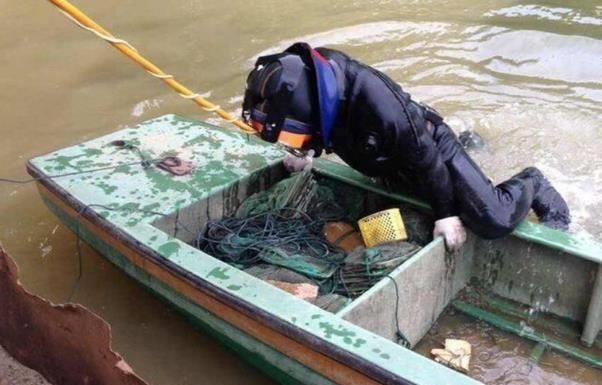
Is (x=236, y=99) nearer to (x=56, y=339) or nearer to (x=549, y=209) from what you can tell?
(x=549, y=209)

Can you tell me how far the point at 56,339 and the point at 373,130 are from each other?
1.58 metres

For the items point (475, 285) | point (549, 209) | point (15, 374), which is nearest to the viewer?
point (15, 374)

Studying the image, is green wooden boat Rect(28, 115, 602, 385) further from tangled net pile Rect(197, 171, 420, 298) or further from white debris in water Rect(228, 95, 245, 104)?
white debris in water Rect(228, 95, 245, 104)

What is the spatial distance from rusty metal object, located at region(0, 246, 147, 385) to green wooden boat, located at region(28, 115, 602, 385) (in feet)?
1.98

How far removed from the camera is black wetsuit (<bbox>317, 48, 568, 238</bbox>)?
9.74ft

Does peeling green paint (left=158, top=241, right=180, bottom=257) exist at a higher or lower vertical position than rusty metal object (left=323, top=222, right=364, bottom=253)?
higher

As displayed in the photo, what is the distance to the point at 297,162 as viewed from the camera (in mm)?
3682

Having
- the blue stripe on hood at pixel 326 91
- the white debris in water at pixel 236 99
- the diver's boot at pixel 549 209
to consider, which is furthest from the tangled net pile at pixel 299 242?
the white debris in water at pixel 236 99

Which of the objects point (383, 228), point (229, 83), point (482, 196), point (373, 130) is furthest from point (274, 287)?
point (229, 83)

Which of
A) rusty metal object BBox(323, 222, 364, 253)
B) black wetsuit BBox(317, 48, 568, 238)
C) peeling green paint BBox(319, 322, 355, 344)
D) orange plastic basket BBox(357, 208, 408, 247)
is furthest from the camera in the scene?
rusty metal object BBox(323, 222, 364, 253)

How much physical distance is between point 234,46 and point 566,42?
11.0 ft

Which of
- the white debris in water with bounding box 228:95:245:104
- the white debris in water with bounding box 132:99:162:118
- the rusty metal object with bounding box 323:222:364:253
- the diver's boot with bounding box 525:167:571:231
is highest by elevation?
the diver's boot with bounding box 525:167:571:231

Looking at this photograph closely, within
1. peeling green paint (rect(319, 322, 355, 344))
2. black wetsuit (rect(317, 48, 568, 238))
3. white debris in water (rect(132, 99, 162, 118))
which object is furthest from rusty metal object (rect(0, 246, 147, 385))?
white debris in water (rect(132, 99, 162, 118))

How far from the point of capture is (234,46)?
23.1 ft
